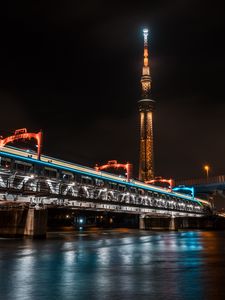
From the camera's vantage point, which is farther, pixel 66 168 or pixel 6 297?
pixel 66 168

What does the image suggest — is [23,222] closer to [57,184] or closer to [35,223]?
[35,223]

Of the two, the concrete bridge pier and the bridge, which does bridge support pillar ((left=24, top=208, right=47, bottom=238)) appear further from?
the bridge

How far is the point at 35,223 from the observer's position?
161ft

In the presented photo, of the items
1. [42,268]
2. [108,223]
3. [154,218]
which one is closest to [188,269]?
[42,268]

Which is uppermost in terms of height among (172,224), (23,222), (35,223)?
(23,222)

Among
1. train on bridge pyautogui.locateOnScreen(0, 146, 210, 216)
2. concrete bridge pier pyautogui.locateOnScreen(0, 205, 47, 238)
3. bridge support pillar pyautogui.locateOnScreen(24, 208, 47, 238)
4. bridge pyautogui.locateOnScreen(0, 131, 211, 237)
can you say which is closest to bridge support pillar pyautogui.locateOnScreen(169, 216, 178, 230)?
train on bridge pyautogui.locateOnScreen(0, 146, 210, 216)

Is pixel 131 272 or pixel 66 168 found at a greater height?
pixel 66 168

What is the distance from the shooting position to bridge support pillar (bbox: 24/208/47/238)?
48.7 metres

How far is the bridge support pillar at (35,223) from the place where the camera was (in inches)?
1916

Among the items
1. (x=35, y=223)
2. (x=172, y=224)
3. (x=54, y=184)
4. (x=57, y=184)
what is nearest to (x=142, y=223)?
(x=172, y=224)

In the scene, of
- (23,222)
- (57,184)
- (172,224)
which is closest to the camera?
(23,222)

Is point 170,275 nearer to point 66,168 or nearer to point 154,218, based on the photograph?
point 66,168

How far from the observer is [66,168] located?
2564 inches

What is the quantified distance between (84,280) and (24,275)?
324cm
